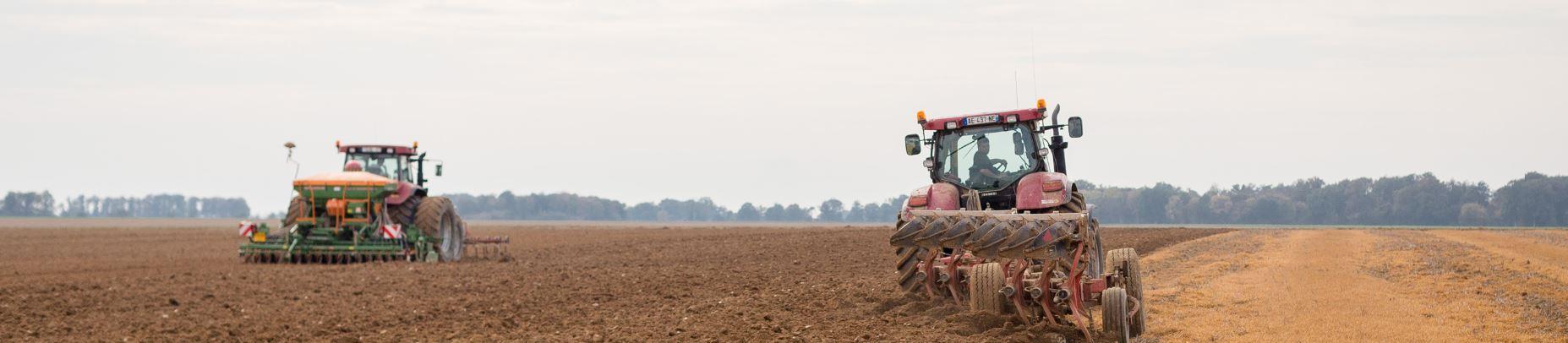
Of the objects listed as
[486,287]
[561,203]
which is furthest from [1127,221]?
[486,287]

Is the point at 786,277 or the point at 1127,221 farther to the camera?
the point at 1127,221

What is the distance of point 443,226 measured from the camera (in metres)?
19.0

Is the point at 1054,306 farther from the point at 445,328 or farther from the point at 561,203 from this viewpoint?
the point at 561,203

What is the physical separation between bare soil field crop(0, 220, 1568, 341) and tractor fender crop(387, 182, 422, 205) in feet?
6.18

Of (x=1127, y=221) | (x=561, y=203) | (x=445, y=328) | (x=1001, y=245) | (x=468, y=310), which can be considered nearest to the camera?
(x=1001, y=245)

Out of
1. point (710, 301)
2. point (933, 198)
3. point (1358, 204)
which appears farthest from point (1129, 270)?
point (1358, 204)

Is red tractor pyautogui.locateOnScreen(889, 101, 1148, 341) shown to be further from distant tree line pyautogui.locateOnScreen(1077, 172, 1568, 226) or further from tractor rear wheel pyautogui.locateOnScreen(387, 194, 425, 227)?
distant tree line pyautogui.locateOnScreen(1077, 172, 1568, 226)

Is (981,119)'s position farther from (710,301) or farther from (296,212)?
(296,212)

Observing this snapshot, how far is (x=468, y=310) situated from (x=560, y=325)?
4.60 ft

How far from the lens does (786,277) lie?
14078 mm

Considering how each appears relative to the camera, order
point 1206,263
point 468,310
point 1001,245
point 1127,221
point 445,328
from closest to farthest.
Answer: point 1001,245 → point 445,328 → point 468,310 → point 1206,263 → point 1127,221

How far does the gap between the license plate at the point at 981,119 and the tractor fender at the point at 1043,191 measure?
111cm

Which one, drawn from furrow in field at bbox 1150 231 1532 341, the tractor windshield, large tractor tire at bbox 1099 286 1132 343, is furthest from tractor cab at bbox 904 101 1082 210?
large tractor tire at bbox 1099 286 1132 343

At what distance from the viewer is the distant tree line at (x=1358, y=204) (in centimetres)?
6788
